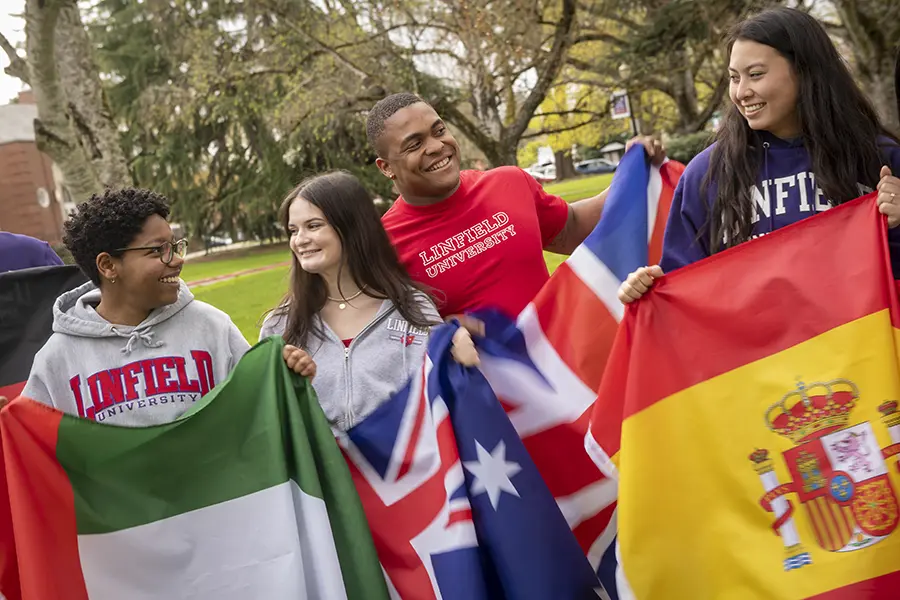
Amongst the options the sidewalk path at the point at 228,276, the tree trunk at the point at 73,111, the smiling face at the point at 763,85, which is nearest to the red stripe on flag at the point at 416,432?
the smiling face at the point at 763,85

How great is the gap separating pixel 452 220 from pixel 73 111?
6.77 meters

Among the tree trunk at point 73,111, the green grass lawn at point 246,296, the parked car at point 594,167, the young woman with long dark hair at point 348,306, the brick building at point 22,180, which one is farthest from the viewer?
the parked car at point 594,167

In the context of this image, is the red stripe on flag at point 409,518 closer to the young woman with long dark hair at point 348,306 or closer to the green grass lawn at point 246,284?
the young woman with long dark hair at point 348,306

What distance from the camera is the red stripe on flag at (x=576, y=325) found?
3375 millimetres

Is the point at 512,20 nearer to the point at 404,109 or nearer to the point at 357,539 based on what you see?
the point at 404,109

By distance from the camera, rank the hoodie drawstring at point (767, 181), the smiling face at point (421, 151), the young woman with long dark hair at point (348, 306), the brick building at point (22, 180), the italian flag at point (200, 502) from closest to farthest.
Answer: the italian flag at point (200, 502)
the hoodie drawstring at point (767, 181)
the young woman with long dark hair at point (348, 306)
the smiling face at point (421, 151)
the brick building at point (22, 180)

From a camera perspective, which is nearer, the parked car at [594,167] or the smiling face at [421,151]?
the smiling face at [421,151]

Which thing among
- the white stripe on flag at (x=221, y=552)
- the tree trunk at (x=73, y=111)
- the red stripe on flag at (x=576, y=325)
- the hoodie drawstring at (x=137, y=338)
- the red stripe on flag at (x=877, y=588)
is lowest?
the red stripe on flag at (x=877, y=588)

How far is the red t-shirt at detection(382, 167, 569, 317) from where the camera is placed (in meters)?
3.57

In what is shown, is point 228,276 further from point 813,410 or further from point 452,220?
point 813,410

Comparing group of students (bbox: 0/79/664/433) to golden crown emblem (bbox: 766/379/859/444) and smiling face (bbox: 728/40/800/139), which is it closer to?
smiling face (bbox: 728/40/800/139)

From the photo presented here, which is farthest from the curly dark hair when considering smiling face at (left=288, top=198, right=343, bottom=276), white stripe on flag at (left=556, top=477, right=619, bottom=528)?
white stripe on flag at (left=556, top=477, right=619, bottom=528)

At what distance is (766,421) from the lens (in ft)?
9.02

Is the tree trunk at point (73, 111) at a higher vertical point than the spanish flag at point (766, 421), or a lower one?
higher
